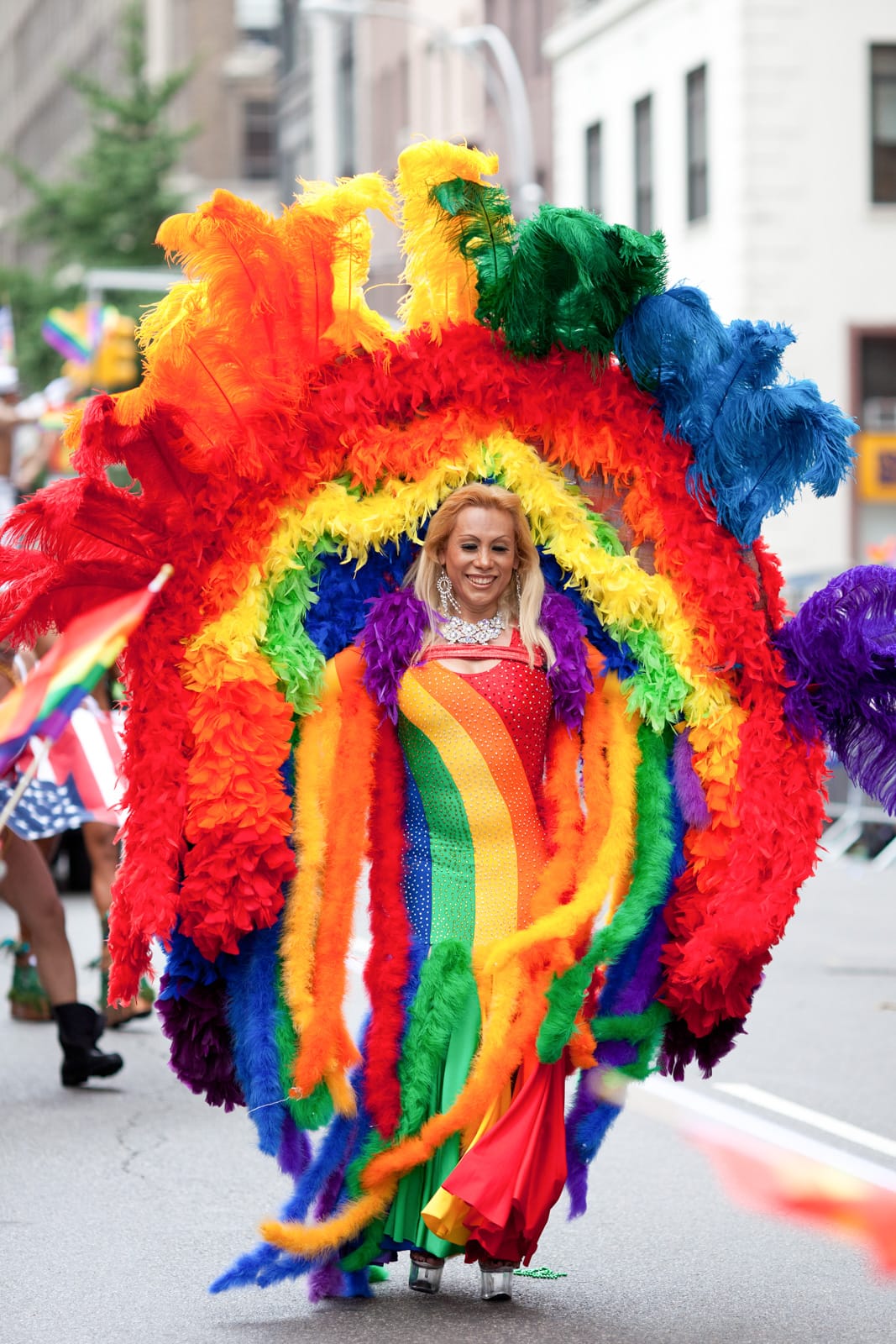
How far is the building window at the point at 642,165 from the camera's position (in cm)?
3147

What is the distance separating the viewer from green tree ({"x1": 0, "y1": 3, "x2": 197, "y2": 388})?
4109 centimetres

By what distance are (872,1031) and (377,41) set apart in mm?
38003

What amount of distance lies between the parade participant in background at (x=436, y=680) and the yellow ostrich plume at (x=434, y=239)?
0.01 m

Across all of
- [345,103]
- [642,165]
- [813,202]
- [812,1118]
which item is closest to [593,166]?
[642,165]

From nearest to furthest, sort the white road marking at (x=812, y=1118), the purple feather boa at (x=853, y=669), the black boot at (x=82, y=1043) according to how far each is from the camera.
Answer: the purple feather boa at (x=853, y=669) → the white road marking at (x=812, y=1118) → the black boot at (x=82, y=1043)

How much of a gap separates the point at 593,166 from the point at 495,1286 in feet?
97.6

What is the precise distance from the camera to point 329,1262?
5312 mm

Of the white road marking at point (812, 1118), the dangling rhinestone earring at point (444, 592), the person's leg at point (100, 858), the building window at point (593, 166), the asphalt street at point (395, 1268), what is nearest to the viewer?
the asphalt street at point (395, 1268)

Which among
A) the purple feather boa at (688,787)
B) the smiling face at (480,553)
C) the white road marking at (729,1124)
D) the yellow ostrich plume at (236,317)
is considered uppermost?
the yellow ostrich plume at (236,317)

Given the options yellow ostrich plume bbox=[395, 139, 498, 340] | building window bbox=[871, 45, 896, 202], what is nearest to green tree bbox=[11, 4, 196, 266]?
building window bbox=[871, 45, 896, 202]

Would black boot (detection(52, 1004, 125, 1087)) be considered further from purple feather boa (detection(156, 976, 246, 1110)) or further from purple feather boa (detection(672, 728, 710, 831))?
purple feather boa (detection(672, 728, 710, 831))

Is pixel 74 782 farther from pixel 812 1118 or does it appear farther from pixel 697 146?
pixel 697 146

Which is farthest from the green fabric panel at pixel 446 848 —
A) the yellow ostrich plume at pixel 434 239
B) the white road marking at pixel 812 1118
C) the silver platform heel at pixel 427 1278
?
the white road marking at pixel 812 1118

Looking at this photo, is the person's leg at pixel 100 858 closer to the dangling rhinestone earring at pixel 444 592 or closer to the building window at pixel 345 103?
the dangling rhinestone earring at pixel 444 592
